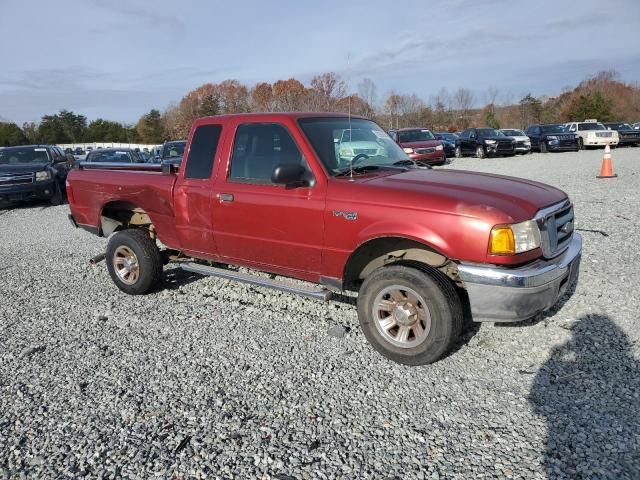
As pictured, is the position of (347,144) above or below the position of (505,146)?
above

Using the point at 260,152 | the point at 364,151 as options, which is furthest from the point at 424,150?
the point at 260,152

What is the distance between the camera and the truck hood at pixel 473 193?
11.1ft

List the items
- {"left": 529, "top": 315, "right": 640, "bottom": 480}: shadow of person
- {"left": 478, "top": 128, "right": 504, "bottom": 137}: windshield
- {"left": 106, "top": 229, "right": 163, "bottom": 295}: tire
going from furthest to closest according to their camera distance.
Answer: {"left": 478, "top": 128, "right": 504, "bottom": 137}: windshield, {"left": 106, "top": 229, "right": 163, "bottom": 295}: tire, {"left": 529, "top": 315, "right": 640, "bottom": 480}: shadow of person

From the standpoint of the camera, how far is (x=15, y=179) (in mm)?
13156

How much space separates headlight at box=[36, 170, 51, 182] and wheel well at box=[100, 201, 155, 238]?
9.27 m

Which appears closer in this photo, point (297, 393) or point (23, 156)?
point (297, 393)

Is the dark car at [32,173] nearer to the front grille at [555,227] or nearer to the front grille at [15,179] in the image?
the front grille at [15,179]

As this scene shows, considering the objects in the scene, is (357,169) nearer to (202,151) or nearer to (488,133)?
(202,151)

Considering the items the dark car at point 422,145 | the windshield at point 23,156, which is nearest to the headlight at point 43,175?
the windshield at point 23,156

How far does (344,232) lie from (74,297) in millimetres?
3486

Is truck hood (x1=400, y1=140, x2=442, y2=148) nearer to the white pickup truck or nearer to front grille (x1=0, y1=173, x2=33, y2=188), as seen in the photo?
the white pickup truck

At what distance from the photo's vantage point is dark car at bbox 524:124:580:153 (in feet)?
89.3

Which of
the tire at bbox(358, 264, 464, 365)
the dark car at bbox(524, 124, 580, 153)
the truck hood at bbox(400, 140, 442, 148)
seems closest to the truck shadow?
the tire at bbox(358, 264, 464, 365)

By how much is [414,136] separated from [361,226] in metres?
18.1
